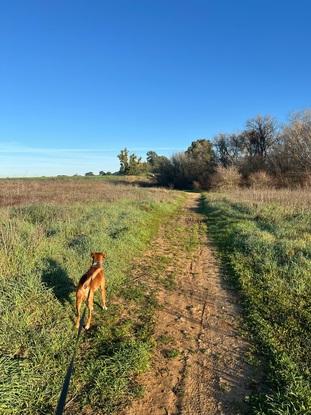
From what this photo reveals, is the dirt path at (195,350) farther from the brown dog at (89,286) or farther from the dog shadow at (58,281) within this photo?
the dog shadow at (58,281)

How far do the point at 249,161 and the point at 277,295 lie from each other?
41333mm

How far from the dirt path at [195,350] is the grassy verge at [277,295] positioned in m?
0.27

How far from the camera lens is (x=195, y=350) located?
4.34 m

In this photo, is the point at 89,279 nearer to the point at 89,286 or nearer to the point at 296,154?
the point at 89,286

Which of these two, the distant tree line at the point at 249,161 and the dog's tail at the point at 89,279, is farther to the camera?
the distant tree line at the point at 249,161

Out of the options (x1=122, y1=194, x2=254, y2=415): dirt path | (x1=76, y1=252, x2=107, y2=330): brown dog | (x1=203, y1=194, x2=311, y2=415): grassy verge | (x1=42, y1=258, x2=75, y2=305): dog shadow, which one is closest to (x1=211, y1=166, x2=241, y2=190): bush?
(x1=203, y1=194, x2=311, y2=415): grassy verge

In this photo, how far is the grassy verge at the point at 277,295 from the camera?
3393 mm

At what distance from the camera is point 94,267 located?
525 centimetres

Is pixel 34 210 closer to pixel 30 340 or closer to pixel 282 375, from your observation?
pixel 30 340

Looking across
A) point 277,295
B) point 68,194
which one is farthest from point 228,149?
point 277,295

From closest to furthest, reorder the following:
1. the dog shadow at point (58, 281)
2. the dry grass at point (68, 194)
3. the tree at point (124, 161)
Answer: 1. the dog shadow at point (58, 281)
2. the dry grass at point (68, 194)
3. the tree at point (124, 161)

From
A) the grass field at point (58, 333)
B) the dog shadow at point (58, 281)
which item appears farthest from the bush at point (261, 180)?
the dog shadow at point (58, 281)

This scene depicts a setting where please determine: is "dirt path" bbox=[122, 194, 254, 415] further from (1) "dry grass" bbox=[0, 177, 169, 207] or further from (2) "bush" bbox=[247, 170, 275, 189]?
(2) "bush" bbox=[247, 170, 275, 189]

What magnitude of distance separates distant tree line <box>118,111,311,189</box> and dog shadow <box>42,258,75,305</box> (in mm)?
29502
